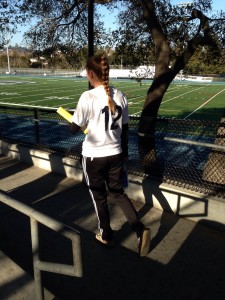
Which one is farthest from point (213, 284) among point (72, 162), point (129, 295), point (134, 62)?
point (134, 62)

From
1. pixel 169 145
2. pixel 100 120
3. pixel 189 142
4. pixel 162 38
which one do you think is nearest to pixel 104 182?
pixel 100 120

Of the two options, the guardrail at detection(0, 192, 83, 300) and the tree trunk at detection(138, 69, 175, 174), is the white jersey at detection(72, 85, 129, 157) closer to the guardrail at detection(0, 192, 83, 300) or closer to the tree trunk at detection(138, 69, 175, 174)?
the guardrail at detection(0, 192, 83, 300)

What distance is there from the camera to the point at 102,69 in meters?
3.21

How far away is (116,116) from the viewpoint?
132 inches

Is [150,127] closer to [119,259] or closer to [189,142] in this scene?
[189,142]

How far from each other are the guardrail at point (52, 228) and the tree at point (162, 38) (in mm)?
3278

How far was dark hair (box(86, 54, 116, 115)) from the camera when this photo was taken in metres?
3.20

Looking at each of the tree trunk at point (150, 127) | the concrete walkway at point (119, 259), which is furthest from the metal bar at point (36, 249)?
the tree trunk at point (150, 127)

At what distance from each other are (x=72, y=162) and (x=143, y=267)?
319cm

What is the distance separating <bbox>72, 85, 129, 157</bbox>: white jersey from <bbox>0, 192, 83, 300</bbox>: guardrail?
128 centimetres

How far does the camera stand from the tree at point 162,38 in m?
6.11

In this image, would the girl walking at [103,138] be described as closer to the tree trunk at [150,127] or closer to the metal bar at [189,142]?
the metal bar at [189,142]

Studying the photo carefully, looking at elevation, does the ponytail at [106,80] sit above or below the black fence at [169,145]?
above

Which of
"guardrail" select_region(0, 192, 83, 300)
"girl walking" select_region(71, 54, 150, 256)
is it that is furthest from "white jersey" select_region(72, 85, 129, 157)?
"guardrail" select_region(0, 192, 83, 300)
